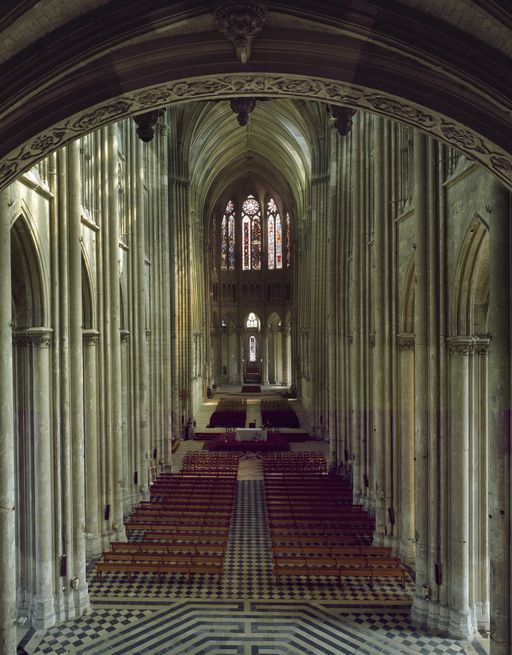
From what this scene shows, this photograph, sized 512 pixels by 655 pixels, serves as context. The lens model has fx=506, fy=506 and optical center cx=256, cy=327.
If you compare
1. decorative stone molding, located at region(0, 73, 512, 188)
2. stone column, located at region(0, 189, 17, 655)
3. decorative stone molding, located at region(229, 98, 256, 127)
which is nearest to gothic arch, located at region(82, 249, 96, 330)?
stone column, located at region(0, 189, 17, 655)

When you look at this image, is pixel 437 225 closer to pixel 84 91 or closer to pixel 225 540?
pixel 84 91

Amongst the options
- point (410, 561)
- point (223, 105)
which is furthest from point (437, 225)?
point (223, 105)

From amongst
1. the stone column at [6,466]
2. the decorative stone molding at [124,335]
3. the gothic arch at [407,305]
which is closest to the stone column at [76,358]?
the stone column at [6,466]

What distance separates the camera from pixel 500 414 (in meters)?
6.54

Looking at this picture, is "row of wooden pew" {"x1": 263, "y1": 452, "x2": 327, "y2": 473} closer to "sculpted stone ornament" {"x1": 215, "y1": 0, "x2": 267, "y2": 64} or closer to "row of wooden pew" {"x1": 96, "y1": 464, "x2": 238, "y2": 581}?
"row of wooden pew" {"x1": 96, "y1": 464, "x2": 238, "y2": 581}

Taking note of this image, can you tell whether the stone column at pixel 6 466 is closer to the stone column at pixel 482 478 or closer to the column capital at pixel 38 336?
the column capital at pixel 38 336

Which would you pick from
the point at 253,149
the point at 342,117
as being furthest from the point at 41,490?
the point at 253,149

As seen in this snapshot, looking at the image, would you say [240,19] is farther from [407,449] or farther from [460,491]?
[407,449]

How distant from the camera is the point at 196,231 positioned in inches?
1548

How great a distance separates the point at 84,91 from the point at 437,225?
7.22 meters

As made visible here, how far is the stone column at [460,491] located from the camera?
9039 millimetres

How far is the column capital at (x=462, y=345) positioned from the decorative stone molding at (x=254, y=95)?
475 cm

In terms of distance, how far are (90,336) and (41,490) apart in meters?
4.32

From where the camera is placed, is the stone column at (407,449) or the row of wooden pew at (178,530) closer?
the row of wooden pew at (178,530)
